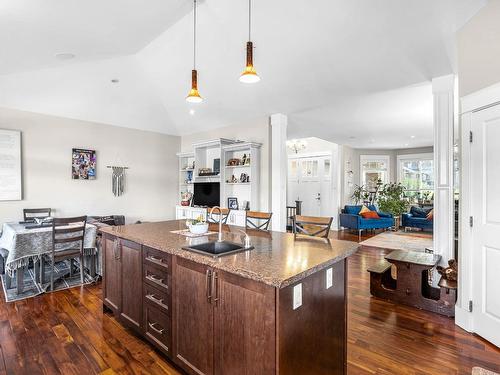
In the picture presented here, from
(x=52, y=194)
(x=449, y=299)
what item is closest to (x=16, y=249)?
(x=52, y=194)

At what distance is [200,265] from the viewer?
70.5 inches

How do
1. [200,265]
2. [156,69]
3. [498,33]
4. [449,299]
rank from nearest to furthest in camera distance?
[200,265] → [498,33] → [449,299] → [156,69]

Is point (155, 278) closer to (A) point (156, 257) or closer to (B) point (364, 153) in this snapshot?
(A) point (156, 257)

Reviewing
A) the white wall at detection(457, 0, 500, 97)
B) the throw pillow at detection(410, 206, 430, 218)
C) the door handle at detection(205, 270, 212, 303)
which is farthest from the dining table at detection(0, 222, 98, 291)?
the throw pillow at detection(410, 206, 430, 218)

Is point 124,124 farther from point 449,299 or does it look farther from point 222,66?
point 449,299

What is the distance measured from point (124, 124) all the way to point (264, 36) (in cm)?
388

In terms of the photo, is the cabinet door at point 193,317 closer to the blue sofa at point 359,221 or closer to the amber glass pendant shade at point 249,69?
the amber glass pendant shade at point 249,69

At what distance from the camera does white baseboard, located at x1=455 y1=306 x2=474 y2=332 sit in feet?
8.45

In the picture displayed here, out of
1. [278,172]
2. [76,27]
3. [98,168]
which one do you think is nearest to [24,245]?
[98,168]

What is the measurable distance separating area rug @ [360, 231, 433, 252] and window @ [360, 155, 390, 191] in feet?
8.62

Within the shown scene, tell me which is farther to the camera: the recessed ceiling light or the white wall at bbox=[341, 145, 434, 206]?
the white wall at bbox=[341, 145, 434, 206]

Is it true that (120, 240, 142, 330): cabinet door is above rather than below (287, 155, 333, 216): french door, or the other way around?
below

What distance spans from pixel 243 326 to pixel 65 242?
320 centimetres

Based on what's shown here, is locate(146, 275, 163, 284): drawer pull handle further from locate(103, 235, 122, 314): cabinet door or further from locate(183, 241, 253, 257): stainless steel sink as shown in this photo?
locate(103, 235, 122, 314): cabinet door
